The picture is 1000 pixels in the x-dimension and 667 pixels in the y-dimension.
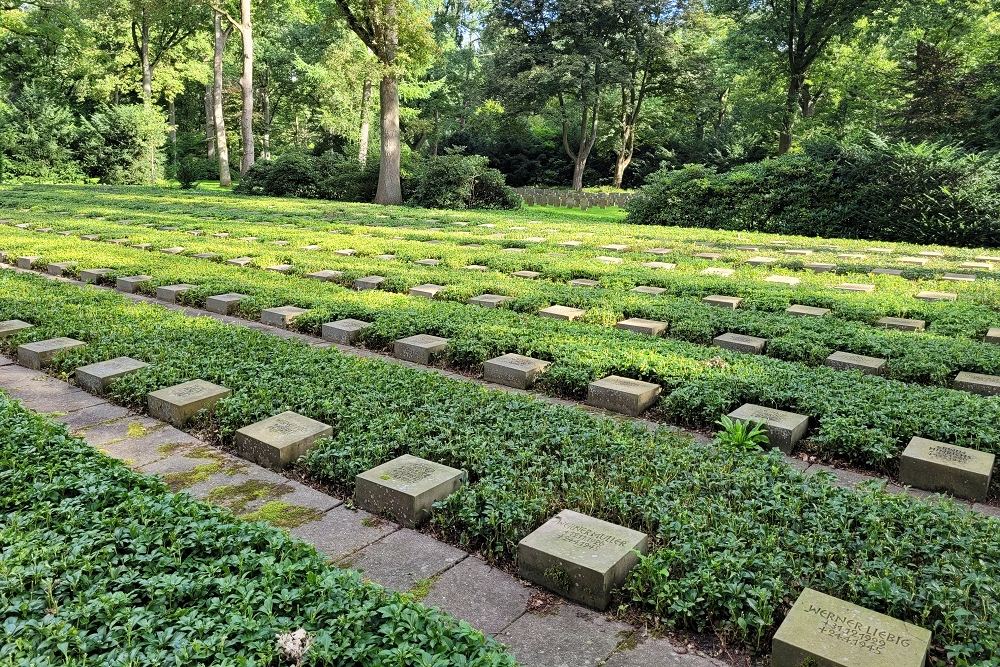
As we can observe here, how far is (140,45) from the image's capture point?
30891mm

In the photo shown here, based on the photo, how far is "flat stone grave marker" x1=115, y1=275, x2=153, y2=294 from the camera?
626 centimetres

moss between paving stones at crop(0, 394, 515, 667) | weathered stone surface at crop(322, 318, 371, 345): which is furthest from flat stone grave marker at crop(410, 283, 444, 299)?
moss between paving stones at crop(0, 394, 515, 667)

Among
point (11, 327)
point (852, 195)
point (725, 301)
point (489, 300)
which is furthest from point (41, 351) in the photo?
point (852, 195)

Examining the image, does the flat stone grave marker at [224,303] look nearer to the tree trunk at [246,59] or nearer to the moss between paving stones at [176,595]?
the moss between paving stones at [176,595]

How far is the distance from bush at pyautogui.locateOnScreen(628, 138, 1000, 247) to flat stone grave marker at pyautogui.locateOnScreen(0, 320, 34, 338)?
12496 millimetres

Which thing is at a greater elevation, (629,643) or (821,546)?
(821,546)

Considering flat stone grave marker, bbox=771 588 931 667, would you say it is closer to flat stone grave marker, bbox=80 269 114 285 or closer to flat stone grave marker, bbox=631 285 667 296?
flat stone grave marker, bbox=631 285 667 296

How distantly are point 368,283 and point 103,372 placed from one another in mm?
3133

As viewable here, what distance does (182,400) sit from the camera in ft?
10.5

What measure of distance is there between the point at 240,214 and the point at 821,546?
531 inches

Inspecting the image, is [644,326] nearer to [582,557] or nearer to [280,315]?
[280,315]

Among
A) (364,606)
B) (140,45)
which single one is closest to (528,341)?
(364,606)

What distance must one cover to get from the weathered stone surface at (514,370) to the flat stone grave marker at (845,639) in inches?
86.1

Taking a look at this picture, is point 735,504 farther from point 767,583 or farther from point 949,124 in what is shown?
point 949,124
